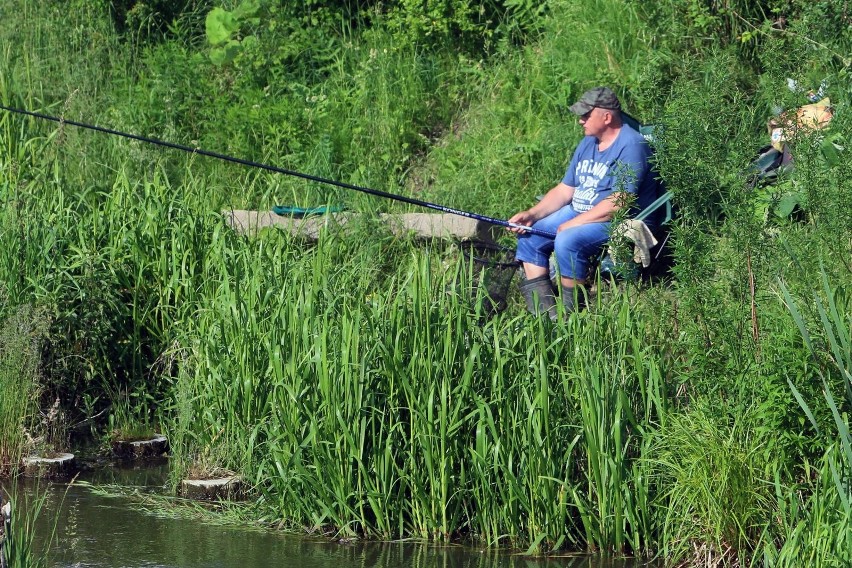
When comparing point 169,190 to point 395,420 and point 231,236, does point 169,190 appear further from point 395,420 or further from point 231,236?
point 395,420

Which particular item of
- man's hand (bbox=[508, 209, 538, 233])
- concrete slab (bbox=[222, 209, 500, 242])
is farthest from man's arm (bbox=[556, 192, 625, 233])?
concrete slab (bbox=[222, 209, 500, 242])

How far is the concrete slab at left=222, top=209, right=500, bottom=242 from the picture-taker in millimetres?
7652

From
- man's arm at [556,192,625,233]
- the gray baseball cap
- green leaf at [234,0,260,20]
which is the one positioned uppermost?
green leaf at [234,0,260,20]

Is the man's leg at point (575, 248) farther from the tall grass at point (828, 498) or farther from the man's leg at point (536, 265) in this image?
the tall grass at point (828, 498)

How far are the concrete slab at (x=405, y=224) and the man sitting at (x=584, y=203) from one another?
465mm

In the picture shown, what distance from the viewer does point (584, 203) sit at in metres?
7.17

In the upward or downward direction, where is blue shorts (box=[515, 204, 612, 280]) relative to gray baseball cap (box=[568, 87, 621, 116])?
downward

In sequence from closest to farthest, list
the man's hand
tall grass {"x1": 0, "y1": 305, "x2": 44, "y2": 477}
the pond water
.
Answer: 1. the pond water
2. tall grass {"x1": 0, "y1": 305, "x2": 44, "y2": 477}
3. the man's hand

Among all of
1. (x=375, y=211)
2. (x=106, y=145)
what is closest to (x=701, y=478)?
(x=375, y=211)

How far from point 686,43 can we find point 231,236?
373cm

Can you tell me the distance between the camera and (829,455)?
14.8 ft

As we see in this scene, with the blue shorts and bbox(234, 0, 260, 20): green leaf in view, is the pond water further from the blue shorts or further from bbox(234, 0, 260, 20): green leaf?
bbox(234, 0, 260, 20): green leaf

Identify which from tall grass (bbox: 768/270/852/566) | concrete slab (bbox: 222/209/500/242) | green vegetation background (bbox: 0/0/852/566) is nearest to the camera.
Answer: tall grass (bbox: 768/270/852/566)

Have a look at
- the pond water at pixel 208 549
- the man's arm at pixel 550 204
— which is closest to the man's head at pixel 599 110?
the man's arm at pixel 550 204
